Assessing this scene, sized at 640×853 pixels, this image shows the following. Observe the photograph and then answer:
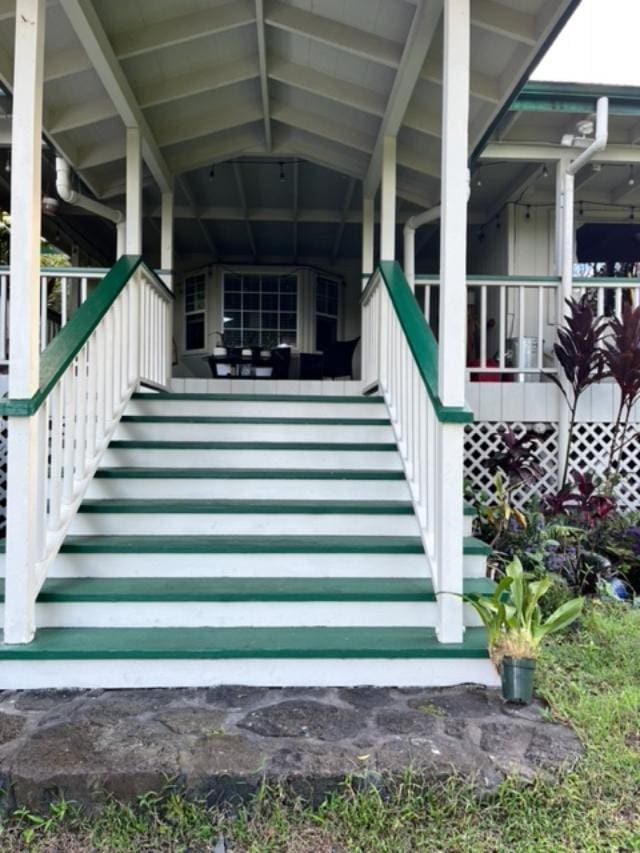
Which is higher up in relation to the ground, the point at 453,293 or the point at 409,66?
the point at 409,66

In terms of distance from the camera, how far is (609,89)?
475 cm

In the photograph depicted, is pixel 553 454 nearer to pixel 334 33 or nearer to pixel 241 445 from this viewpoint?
pixel 241 445

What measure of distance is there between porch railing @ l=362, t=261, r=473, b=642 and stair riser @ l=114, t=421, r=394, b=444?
189 millimetres

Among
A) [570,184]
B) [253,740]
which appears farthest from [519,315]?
[253,740]

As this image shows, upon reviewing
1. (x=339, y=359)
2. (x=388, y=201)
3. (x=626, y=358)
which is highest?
(x=388, y=201)

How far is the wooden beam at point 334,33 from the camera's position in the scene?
3533mm

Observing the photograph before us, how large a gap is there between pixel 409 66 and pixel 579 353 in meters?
2.25

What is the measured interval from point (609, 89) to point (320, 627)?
15.5 feet

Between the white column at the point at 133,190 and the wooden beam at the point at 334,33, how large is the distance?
3.91 ft

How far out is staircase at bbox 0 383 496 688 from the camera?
7.72 feet

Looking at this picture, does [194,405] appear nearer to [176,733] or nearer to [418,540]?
[418,540]

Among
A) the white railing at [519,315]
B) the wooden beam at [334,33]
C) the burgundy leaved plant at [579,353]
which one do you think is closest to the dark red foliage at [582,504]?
the burgundy leaved plant at [579,353]

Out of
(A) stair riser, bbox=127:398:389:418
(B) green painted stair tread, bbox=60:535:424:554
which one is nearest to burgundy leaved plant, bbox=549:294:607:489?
(A) stair riser, bbox=127:398:389:418

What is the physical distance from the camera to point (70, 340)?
286cm
